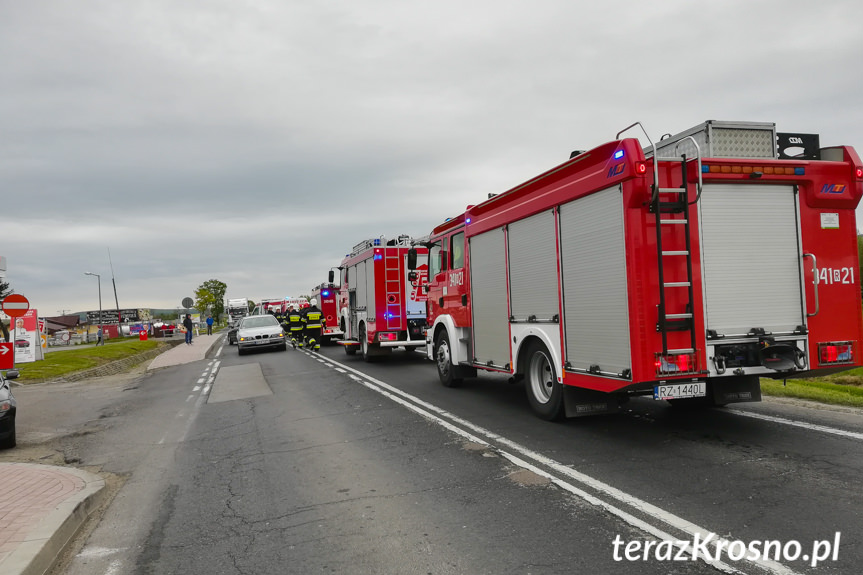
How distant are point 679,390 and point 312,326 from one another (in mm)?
21125

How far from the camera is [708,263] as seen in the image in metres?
6.17

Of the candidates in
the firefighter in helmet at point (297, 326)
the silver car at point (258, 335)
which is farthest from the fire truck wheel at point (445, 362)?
the firefighter in helmet at point (297, 326)

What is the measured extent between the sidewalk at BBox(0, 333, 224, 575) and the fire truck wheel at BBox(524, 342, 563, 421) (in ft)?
16.6

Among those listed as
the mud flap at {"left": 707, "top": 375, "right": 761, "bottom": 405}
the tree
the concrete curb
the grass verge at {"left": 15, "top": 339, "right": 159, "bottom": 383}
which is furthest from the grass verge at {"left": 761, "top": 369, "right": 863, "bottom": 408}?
the tree

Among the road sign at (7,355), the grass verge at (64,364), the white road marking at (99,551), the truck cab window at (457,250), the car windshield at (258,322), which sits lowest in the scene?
the white road marking at (99,551)

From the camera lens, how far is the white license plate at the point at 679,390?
19.8ft

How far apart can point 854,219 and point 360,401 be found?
758 centimetres

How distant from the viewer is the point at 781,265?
6348 mm

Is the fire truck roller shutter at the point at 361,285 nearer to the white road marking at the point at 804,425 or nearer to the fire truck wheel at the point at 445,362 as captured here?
the fire truck wheel at the point at 445,362

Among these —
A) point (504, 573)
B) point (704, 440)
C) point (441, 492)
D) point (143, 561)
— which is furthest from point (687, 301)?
point (143, 561)

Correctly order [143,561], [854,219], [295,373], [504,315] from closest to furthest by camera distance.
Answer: [143,561], [854,219], [504,315], [295,373]

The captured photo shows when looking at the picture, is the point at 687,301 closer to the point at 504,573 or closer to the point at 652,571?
the point at 652,571

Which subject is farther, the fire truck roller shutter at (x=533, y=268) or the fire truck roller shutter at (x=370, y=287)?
the fire truck roller shutter at (x=370, y=287)

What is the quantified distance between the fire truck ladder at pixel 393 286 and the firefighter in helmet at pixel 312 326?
9146 millimetres
